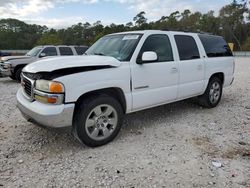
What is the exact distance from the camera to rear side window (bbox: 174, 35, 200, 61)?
528 cm

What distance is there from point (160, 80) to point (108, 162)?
1925 mm

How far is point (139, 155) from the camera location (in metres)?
3.76

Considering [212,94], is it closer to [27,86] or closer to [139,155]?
[139,155]

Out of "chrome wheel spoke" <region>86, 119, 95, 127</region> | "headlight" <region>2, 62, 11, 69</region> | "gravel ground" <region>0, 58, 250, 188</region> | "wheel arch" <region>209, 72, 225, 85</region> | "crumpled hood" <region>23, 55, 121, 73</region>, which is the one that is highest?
"crumpled hood" <region>23, 55, 121, 73</region>

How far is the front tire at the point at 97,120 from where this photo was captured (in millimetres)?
3758

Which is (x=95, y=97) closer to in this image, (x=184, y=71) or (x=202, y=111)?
(x=184, y=71)

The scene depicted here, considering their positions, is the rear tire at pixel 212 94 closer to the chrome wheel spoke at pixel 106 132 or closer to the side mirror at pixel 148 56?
the side mirror at pixel 148 56

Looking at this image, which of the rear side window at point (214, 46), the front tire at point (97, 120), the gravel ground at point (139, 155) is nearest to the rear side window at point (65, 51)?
the gravel ground at point (139, 155)

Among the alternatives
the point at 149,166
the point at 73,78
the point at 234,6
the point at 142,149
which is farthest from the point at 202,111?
the point at 234,6

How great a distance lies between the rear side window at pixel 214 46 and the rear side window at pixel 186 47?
0.44 metres

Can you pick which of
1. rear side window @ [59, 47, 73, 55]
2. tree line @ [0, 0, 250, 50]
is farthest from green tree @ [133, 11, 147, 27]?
rear side window @ [59, 47, 73, 55]

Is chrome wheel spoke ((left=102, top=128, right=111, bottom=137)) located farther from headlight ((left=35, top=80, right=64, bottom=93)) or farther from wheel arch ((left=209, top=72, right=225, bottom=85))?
wheel arch ((left=209, top=72, right=225, bottom=85))

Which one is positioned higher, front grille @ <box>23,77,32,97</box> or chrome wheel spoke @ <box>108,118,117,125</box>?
front grille @ <box>23,77,32,97</box>

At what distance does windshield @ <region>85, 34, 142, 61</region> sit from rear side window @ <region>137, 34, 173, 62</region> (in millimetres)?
201
